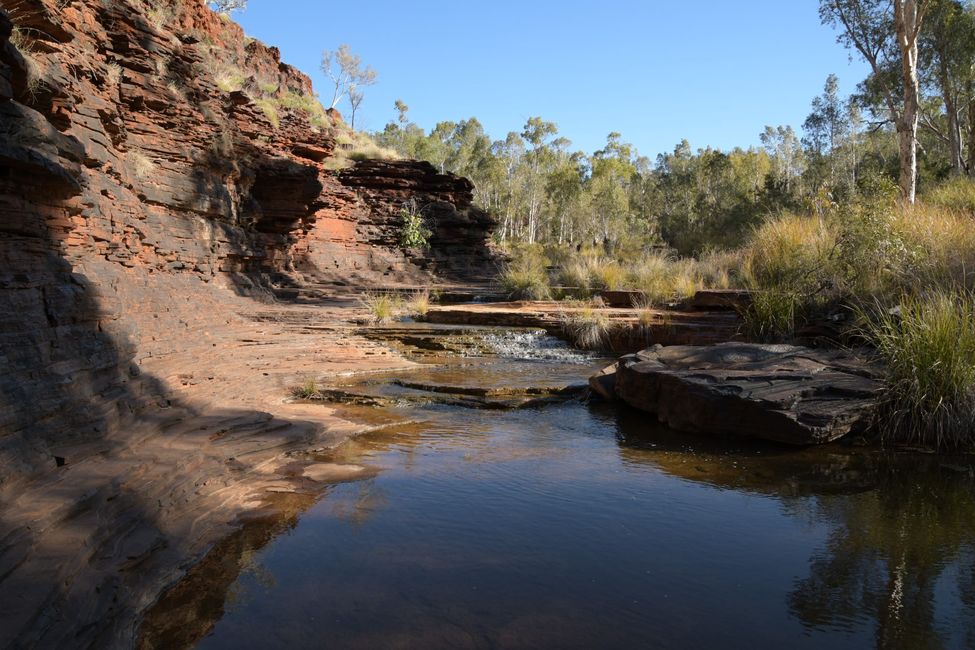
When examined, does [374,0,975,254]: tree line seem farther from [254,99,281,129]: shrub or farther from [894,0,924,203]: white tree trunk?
[254,99,281,129]: shrub

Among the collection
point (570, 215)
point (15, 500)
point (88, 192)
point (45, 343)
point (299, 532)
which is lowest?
point (299, 532)

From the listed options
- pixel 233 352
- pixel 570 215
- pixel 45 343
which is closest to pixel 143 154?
pixel 233 352

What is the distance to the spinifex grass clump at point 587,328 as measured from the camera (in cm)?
999

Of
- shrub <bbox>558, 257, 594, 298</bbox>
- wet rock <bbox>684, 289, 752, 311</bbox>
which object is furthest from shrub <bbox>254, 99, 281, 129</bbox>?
wet rock <bbox>684, 289, 752, 311</bbox>

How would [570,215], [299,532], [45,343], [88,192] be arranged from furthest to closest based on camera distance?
[570,215], [88,192], [45,343], [299,532]

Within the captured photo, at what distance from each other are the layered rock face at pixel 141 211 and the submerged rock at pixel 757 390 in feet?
15.0

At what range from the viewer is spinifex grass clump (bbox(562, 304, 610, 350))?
999cm

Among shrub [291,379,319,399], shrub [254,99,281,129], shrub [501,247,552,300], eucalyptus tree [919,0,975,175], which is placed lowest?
shrub [291,379,319,399]

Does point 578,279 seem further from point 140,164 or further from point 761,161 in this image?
point 761,161

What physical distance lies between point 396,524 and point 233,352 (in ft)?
17.8

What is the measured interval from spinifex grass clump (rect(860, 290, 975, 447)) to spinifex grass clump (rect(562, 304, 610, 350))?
202 inches

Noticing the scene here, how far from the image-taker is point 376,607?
2627mm

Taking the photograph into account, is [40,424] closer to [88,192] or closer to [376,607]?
[376,607]

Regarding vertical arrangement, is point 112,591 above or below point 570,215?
below
